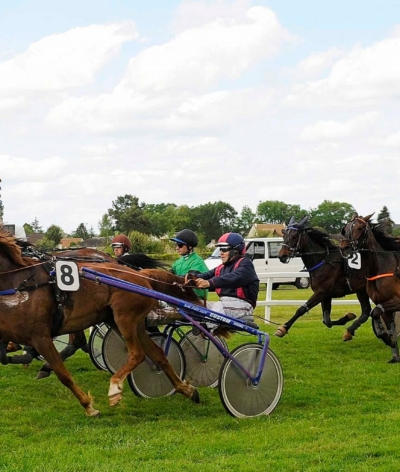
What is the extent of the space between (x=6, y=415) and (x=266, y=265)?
1900 cm

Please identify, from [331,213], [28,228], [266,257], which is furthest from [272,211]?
[266,257]

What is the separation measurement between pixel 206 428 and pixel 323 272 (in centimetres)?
543

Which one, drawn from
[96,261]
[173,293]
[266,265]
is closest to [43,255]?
[96,261]

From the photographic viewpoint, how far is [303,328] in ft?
42.4

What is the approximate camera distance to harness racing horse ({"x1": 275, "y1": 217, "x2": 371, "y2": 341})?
435 inches

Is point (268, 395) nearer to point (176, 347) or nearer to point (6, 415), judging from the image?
point (176, 347)

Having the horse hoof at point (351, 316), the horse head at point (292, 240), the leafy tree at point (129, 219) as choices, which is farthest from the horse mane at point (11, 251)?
the leafy tree at point (129, 219)

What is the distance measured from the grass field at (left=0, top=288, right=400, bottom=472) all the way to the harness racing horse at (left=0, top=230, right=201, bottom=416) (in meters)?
0.41

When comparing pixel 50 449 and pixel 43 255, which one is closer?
pixel 50 449

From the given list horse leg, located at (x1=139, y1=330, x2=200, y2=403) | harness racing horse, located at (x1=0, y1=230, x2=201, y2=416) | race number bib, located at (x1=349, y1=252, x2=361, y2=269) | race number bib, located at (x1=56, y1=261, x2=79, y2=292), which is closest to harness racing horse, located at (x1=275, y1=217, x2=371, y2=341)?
race number bib, located at (x1=349, y1=252, x2=361, y2=269)

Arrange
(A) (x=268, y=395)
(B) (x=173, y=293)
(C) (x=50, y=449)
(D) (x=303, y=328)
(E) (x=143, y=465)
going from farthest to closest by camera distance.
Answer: (D) (x=303, y=328) < (B) (x=173, y=293) < (A) (x=268, y=395) < (C) (x=50, y=449) < (E) (x=143, y=465)

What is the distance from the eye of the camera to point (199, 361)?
25.3 feet

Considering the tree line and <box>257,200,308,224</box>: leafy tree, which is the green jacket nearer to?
the tree line

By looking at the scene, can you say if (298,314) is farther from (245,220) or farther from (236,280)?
(245,220)
